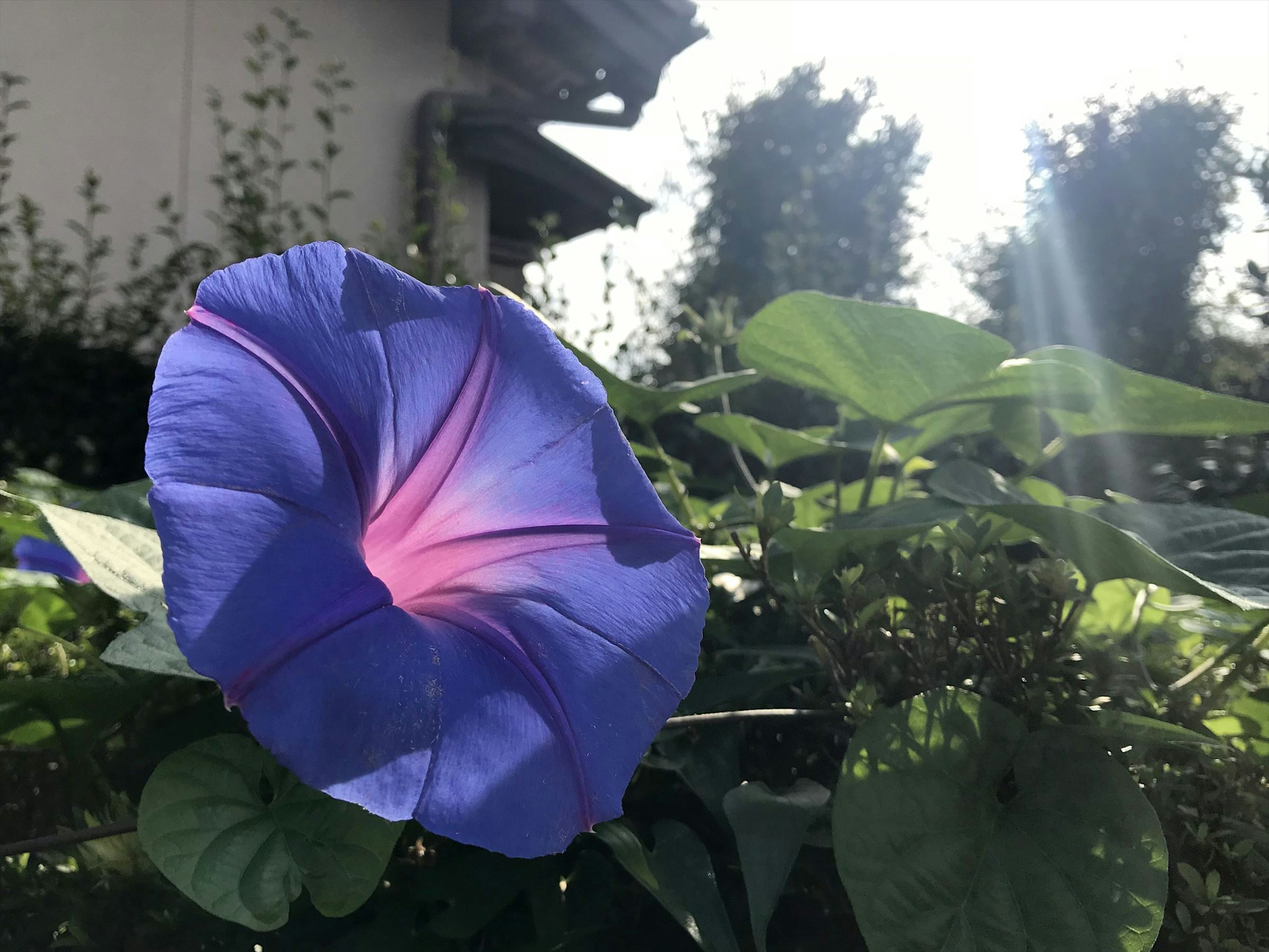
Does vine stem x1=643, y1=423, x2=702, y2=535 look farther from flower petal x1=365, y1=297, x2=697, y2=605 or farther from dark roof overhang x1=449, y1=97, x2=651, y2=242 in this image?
dark roof overhang x1=449, y1=97, x2=651, y2=242

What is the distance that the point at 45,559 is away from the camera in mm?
1124

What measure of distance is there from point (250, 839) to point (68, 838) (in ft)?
0.41

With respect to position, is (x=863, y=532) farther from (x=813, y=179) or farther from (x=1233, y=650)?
(x=813, y=179)

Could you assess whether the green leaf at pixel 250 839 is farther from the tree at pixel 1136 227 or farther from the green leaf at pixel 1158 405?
the tree at pixel 1136 227

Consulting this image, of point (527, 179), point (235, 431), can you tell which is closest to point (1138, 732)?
point (235, 431)

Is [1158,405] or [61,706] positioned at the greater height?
[1158,405]

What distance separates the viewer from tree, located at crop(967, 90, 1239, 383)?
629cm

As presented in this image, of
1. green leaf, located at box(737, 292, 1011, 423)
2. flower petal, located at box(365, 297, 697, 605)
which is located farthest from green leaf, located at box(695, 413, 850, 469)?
flower petal, located at box(365, 297, 697, 605)

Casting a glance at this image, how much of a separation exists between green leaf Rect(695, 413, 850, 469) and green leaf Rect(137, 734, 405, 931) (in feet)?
2.34

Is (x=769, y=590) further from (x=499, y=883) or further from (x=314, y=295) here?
(x=314, y=295)

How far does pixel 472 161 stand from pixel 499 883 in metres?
5.87

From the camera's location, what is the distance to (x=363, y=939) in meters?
0.71

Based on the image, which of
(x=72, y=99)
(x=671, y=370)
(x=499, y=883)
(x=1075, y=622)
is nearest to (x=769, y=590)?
(x=1075, y=622)

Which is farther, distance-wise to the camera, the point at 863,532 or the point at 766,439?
the point at 766,439
